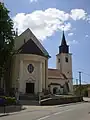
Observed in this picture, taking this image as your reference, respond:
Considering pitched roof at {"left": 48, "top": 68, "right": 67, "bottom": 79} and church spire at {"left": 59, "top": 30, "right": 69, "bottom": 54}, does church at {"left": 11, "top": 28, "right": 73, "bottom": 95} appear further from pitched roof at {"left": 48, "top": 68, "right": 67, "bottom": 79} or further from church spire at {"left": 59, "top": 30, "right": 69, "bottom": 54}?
church spire at {"left": 59, "top": 30, "right": 69, "bottom": 54}

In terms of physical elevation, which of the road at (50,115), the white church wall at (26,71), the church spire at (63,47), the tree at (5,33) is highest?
the church spire at (63,47)

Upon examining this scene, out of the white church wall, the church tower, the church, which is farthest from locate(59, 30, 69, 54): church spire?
the white church wall

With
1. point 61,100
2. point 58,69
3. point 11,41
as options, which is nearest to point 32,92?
point 61,100

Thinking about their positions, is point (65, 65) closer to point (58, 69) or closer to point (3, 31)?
point (58, 69)

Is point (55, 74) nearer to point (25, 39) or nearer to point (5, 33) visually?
point (25, 39)

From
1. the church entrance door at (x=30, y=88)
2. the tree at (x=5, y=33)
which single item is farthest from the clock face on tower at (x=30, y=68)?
the tree at (x=5, y=33)

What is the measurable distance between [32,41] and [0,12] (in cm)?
1923

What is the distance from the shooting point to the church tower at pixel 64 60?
85062mm

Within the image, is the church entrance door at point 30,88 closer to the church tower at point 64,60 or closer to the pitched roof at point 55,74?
the pitched roof at point 55,74

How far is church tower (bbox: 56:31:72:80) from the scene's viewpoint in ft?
279

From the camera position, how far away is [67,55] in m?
86.6

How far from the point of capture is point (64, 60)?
282ft

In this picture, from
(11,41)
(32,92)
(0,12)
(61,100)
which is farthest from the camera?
(32,92)

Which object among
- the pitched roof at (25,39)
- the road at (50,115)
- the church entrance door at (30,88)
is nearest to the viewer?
the road at (50,115)
